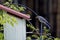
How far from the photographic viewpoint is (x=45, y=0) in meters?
6.67

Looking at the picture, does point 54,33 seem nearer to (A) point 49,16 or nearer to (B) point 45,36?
(A) point 49,16

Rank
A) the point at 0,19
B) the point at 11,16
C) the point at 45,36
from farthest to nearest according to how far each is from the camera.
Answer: the point at 45,36, the point at 11,16, the point at 0,19

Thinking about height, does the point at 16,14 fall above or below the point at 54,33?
above

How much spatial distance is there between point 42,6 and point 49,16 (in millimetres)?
337

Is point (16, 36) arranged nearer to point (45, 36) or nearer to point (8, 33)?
point (8, 33)

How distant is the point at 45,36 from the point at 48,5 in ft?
9.27

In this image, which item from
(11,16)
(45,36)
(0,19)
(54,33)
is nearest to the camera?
(0,19)

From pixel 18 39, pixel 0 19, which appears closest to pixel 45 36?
pixel 18 39

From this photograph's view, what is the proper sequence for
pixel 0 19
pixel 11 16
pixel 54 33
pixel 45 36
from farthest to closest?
pixel 54 33, pixel 45 36, pixel 11 16, pixel 0 19

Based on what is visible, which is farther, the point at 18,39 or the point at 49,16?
the point at 49,16

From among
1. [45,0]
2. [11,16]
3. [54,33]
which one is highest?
[45,0]

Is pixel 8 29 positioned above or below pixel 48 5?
below

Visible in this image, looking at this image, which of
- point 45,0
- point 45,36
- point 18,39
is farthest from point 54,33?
point 18,39

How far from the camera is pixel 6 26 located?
325 cm
